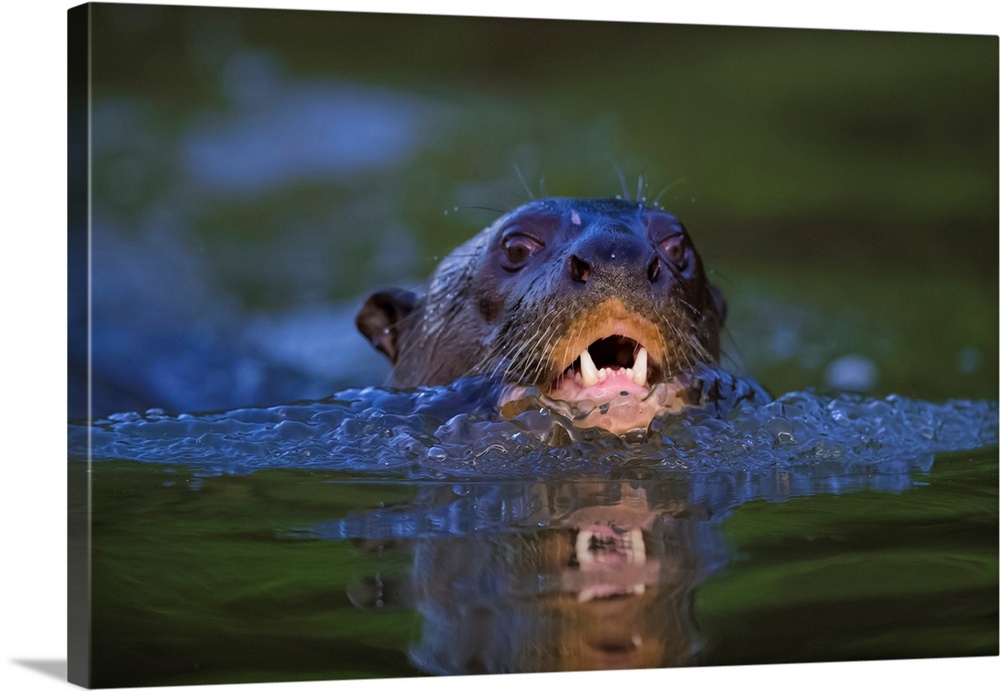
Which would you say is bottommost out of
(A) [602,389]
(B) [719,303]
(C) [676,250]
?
(A) [602,389]

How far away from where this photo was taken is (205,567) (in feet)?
13.8

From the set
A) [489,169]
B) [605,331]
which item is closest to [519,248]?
[605,331]

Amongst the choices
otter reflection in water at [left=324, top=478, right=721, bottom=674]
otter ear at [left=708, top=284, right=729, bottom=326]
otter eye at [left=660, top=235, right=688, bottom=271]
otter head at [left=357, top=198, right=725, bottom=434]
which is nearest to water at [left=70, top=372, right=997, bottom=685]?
→ otter reflection in water at [left=324, top=478, right=721, bottom=674]

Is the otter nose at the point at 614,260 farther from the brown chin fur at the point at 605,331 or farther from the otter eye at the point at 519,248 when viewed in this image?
the otter eye at the point at 519,248

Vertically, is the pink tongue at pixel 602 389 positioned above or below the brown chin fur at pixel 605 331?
below

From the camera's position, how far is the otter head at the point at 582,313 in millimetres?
4652

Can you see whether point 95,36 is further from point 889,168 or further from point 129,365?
point 889,168

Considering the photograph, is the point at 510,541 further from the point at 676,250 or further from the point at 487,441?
the point at 676,250

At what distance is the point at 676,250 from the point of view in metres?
5.06

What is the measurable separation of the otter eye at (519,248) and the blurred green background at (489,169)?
451mm

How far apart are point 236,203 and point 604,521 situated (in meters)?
2.54

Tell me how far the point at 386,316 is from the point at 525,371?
111cm

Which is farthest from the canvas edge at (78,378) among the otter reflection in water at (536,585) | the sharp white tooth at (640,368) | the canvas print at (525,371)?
the sharp white tooth at (640,368)

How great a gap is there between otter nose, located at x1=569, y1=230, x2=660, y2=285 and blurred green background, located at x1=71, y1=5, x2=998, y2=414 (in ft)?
2.21
